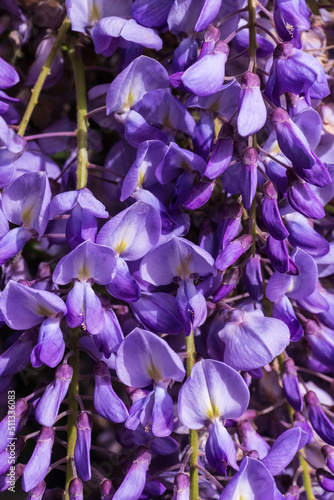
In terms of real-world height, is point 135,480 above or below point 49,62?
below

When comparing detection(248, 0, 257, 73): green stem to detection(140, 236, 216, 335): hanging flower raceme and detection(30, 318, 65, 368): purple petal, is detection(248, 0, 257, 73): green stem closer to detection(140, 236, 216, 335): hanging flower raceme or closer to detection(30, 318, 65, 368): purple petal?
detection(140, 236, 216, 335): hanging flower raceme

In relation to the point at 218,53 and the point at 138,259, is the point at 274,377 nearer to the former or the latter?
the point at 138,259

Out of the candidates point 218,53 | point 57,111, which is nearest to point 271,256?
point 218,53

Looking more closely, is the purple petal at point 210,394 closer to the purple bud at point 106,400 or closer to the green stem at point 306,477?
the purple bud at point 106,400

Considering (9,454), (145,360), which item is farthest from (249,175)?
(9,454)

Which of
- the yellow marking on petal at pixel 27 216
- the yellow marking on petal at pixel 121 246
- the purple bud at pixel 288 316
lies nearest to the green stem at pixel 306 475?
the purple bud at pixel 288 316

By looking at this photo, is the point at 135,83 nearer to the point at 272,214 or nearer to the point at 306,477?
the point at 272,214

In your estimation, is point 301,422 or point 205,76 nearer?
point 205,76
